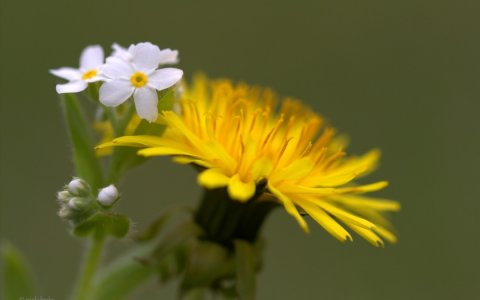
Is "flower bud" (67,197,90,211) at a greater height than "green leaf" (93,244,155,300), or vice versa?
"flower bud" (67,197,90,211)

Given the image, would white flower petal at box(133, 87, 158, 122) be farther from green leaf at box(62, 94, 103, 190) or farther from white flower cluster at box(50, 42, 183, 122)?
green leaf at box(62, 94, 103, 190)

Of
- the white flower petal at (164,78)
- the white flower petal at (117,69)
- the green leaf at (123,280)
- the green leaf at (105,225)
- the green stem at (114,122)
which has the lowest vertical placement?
the green leaf at (123,280)

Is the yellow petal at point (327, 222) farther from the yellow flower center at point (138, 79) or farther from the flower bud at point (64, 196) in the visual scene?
the flower bud at point (64, 196)

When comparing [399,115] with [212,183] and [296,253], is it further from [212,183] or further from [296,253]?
[212,183]

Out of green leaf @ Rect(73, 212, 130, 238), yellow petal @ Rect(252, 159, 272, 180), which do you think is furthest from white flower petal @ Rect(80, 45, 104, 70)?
yellow petal @ Rect(252, 159, 272, 180)

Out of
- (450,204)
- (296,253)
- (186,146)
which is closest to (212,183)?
(186,146)

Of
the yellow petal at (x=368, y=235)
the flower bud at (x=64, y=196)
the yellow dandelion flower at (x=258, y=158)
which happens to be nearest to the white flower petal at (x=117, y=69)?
the yellow dandelion flower at (x=258, y=158)
